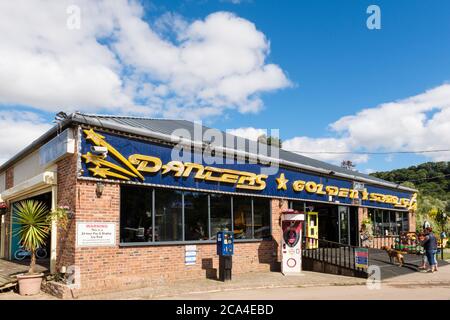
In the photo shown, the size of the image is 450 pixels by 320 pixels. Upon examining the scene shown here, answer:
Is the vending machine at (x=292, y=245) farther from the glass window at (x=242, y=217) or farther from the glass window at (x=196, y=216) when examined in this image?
the glass window at (x=196, y=216)

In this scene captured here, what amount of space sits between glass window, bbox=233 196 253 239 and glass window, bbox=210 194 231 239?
369 millimetres

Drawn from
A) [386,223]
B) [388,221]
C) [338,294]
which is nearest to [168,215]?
[338,294]

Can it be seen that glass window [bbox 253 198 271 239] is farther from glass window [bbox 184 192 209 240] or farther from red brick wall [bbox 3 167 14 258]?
red brick wall [bbox 3 167 14 258]

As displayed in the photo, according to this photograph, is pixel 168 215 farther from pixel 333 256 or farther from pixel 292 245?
pixel 333 256

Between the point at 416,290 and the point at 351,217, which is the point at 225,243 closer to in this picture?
the point at 416,290

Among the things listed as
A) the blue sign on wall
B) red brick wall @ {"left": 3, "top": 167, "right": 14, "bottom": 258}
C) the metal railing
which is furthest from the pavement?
the metal railing

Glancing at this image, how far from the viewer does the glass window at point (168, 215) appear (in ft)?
42.8

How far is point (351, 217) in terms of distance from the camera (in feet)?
76.1

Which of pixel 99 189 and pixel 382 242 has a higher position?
pixel 99 189

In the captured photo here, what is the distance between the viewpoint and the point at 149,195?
12867 mm

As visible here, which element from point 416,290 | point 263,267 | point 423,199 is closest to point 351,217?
point 263,267

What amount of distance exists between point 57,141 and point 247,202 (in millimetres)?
7237

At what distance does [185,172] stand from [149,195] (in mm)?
1503

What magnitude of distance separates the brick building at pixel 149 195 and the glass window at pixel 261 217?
4 centimetres
